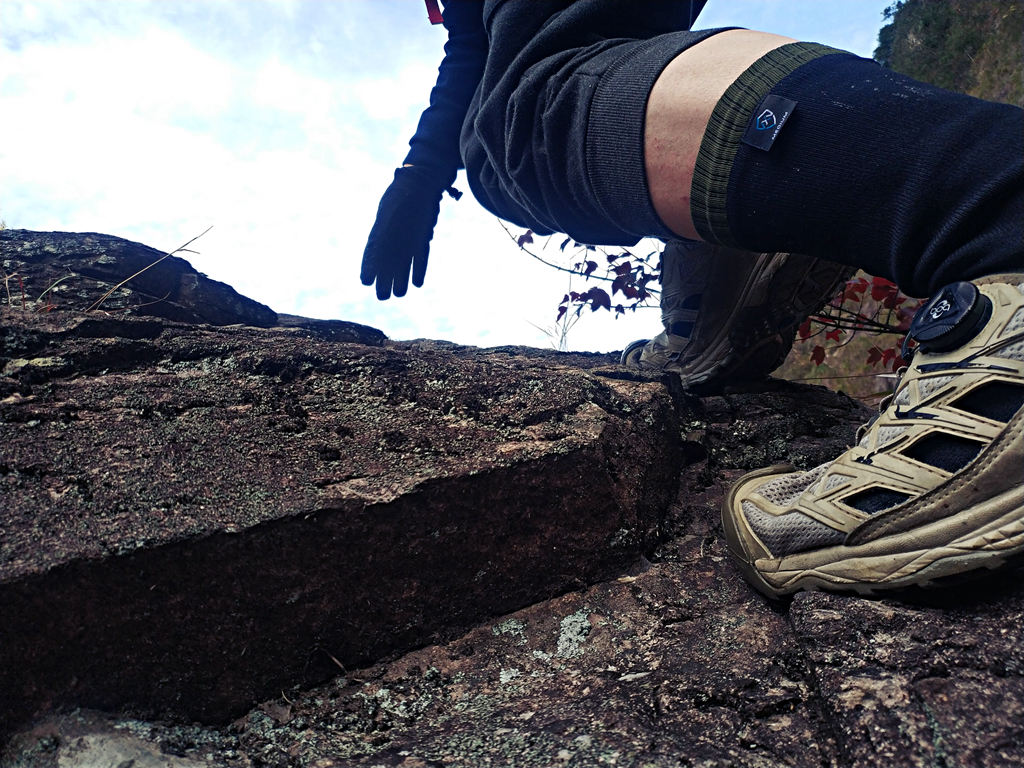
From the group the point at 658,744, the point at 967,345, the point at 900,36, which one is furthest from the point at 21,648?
the point at 900,36

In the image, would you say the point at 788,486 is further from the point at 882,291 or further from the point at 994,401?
the point at 882,291

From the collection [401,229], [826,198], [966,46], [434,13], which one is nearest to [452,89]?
[434,13]

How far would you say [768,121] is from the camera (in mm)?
1118

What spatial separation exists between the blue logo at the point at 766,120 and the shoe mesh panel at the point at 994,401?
54cm

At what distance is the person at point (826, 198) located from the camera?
3.05 feet

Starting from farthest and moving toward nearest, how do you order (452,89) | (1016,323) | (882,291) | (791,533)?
(882,291) < (452,89) < (791,533) < (1016,323)

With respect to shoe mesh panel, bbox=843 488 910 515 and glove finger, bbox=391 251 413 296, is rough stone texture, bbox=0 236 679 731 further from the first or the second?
glove finger, bbox=391 251 413 296

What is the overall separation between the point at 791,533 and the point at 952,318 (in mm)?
422

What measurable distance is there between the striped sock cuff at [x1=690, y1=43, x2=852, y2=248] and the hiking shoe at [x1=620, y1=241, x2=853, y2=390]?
773 mm

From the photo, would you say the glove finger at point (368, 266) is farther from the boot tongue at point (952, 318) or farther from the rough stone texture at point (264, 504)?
the boot tongue at point (952, 318)

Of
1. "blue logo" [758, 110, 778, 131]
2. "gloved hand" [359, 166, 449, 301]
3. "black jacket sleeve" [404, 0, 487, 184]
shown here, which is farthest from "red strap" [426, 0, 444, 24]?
"blue logo" [758, 110, 778, 131]

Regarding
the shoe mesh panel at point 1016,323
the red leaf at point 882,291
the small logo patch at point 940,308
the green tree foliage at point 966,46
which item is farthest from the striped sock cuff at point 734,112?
the green tree foliage at point 966,46

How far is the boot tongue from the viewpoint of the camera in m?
0.94

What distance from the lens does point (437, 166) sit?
2.27m
